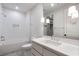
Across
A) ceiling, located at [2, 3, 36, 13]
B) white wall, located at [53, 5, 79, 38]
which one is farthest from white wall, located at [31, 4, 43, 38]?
white wall, located at [53, 5, 79, 38]

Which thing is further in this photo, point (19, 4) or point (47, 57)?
point (19, 4)

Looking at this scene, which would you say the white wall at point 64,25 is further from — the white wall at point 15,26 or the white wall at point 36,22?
the white wall at point 15,26

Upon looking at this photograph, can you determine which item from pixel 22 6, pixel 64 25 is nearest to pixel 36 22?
pixel 22 6

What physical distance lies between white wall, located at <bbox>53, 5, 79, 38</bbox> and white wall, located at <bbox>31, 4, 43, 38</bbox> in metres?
0.39

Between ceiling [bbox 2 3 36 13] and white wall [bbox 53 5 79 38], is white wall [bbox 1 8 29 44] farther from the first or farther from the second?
white wall [bbox 53 5 79 38]

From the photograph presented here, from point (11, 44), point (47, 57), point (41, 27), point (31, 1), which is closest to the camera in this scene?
point (47, 57)

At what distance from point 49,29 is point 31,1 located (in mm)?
803

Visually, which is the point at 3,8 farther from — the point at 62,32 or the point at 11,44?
the point at 62,32

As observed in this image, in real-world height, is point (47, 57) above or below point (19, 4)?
below

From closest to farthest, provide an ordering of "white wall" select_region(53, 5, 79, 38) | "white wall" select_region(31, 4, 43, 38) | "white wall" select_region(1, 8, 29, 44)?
"white wall" select_region(53, 5, 79, 38)
"white wall" select_region(1, 8, 29, 44)
"white wall" select_region(31, 4, 43, 38)

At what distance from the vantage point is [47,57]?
3.80 feet

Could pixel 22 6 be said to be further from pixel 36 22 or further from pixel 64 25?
pixel 64 25

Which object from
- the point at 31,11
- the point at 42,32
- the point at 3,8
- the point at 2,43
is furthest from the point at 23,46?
the point at 3,8

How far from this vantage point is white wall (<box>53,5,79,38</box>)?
1.41 m
